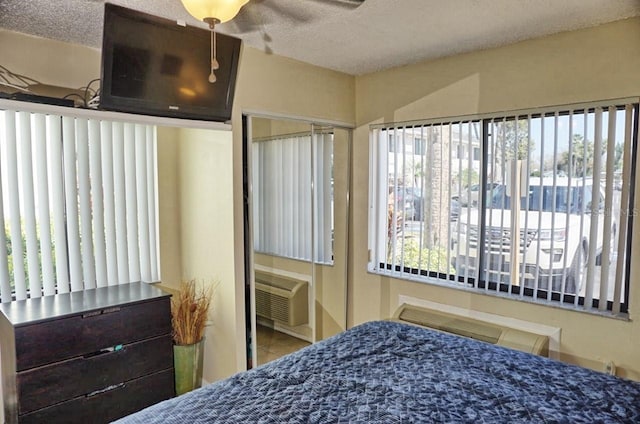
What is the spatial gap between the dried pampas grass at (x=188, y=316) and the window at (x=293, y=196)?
1.87 feet

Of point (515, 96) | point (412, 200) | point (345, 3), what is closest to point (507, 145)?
point (515, 96)

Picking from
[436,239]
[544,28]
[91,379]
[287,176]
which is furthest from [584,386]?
[91,379]

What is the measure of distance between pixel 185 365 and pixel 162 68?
1949 mm

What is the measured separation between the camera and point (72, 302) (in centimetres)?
250

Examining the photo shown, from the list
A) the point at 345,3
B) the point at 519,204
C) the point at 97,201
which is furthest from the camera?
the point at 97,201

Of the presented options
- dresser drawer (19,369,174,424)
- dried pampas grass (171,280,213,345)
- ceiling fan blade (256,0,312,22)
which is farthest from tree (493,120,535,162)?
dresser drawer (19,369,174,424)

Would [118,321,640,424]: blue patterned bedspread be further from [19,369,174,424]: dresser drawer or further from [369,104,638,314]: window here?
[19,369,174,424]: dresser drawer

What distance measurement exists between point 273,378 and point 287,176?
1.71 m

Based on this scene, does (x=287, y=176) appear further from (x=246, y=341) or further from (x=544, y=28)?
(x=544, y=28)

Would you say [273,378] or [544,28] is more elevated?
[544,28]

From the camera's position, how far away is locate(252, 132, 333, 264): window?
121 inches

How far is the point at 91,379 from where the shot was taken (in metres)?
2.40

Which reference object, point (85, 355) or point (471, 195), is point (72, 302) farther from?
point (471, 195)

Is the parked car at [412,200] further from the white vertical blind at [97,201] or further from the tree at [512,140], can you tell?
the white vertical blind at [97,201]
